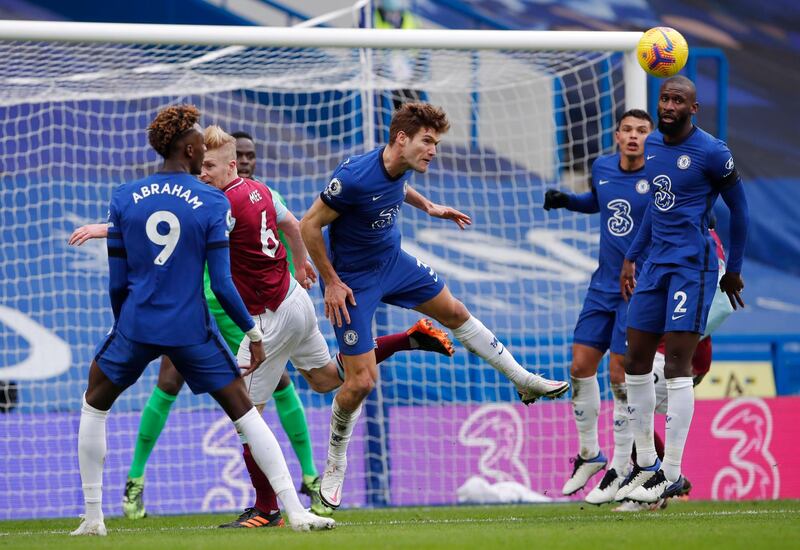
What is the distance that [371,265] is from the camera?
781cm

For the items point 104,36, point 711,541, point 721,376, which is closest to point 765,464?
point 721,376

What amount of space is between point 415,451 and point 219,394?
4.21m

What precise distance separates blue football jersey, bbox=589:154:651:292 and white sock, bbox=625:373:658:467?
3.26ft

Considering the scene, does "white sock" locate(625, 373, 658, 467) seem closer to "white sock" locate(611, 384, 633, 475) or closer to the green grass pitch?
the green grass pitch

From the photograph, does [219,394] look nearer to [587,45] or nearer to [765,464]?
[587,45]

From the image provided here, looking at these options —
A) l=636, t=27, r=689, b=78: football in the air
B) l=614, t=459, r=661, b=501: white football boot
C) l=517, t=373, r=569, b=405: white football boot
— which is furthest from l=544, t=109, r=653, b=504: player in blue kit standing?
l=517, t=373, r=569, b=405: white football boot

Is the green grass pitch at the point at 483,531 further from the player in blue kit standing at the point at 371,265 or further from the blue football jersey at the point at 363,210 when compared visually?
the blue football jersey at the point at 363,210

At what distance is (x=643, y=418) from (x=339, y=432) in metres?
1.90

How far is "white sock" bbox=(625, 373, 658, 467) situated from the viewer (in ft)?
26.2

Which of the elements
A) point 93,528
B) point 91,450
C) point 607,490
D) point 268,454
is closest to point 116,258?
point 91,450

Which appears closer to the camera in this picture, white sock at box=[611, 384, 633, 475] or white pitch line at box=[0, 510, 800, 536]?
white pitch line at box=[0, 510, 800, 536]

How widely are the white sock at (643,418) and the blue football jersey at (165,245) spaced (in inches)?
115

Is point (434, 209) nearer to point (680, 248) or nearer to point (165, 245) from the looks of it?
point (680, 248)

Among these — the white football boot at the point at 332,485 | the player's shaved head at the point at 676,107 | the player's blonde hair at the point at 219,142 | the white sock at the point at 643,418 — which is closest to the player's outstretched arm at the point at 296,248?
the player's blonde hair at the point at 219,142
